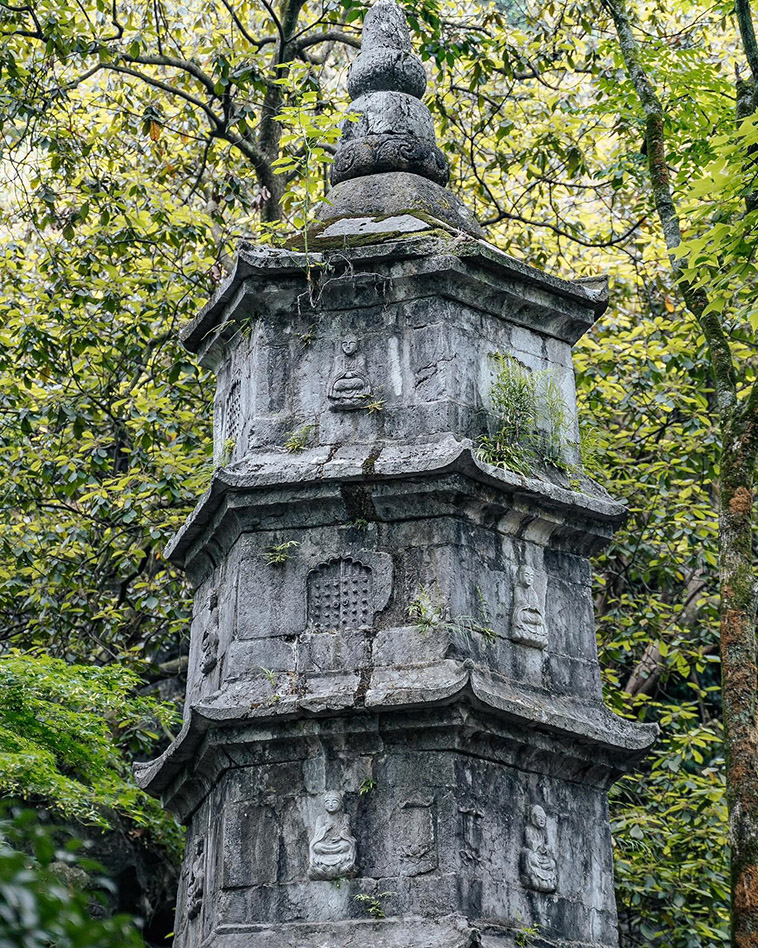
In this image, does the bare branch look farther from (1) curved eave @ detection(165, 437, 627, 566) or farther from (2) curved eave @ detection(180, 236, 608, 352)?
(1) curved eave @ detection(165, 437, 627, 566)

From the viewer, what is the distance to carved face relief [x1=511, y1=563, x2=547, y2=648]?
7.73 metres

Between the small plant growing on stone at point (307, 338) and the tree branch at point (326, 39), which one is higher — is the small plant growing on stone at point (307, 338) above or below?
below

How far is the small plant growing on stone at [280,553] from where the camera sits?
778 centimetres

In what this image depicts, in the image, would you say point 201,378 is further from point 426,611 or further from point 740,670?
point 740,670

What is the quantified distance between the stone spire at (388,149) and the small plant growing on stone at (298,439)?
142 cm

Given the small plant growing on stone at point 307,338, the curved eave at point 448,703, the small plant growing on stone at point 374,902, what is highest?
the small plant growing on stone at point 307,338

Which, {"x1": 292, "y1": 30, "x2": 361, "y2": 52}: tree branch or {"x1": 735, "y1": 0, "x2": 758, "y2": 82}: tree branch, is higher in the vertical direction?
{"x1": 292, "y1": 30, "x2": 361, "y2": 52}: tree branch

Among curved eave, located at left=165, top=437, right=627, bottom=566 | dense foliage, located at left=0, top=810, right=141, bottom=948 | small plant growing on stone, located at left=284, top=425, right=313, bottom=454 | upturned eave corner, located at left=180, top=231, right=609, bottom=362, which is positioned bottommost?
dense foliage, located at left=0, top=810, right=141, bottom=948

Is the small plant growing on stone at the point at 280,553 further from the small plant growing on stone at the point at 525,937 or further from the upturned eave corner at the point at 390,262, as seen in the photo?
the small plant growing on stone at the point at 525,937

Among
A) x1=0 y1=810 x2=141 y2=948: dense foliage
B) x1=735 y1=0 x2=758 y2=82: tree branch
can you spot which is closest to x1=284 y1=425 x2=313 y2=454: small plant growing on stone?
x1=735 y1=0 x2=758 y2=82: tree branch

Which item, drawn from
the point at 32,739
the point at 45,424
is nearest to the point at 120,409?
the point at 45,424

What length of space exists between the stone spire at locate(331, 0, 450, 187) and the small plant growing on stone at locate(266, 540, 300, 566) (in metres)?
2.94

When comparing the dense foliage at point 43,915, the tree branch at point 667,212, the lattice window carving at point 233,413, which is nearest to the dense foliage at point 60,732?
the lattice window carving at point 233,413

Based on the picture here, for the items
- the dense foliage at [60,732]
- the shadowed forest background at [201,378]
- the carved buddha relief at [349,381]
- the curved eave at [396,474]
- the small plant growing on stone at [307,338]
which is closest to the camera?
the curved eave at [396,474]
